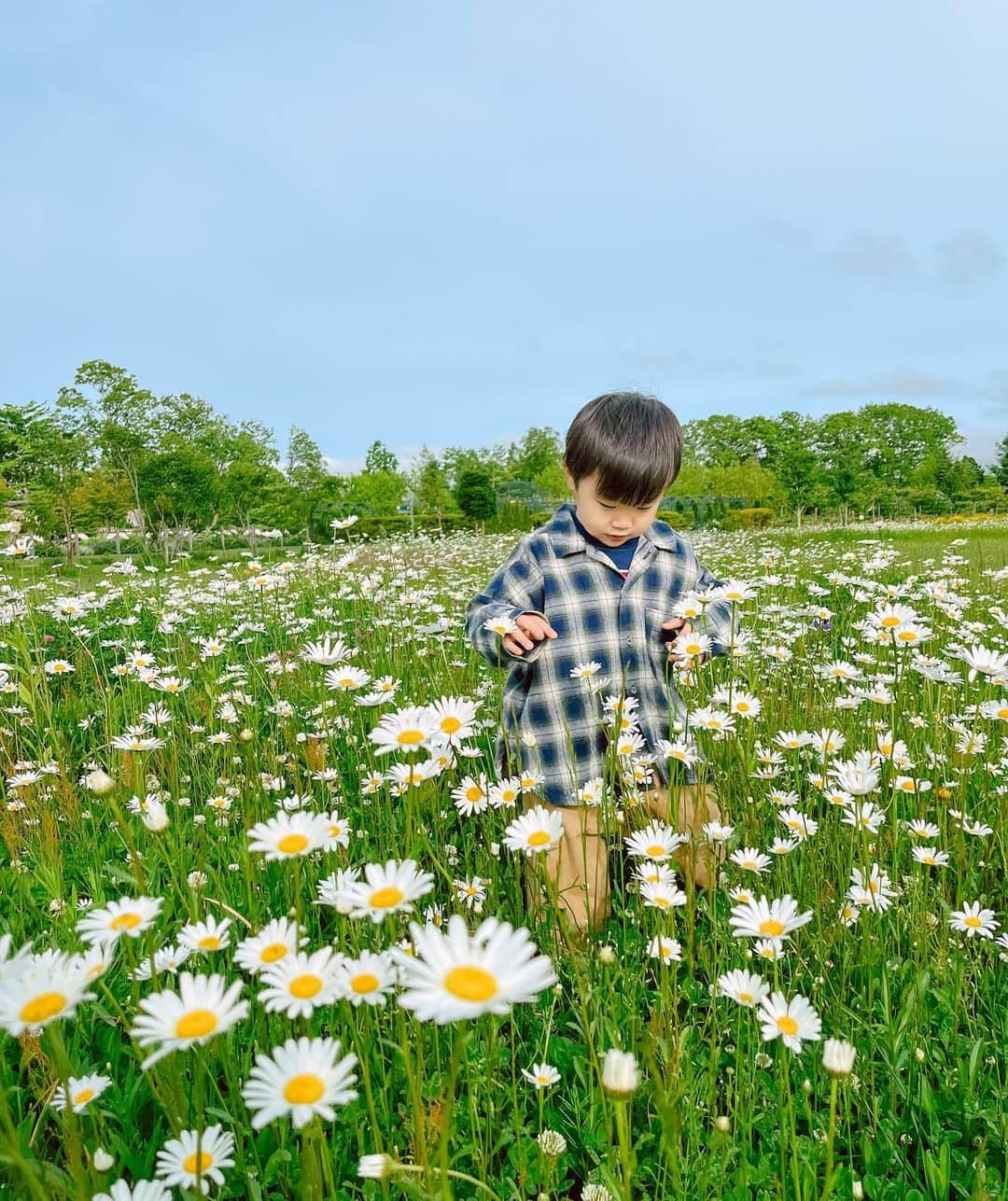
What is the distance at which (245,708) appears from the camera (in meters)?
3.20

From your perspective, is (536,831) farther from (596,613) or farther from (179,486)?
(179,486)

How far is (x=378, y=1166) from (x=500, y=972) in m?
0.28

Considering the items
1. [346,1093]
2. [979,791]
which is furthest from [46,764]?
[979,791]

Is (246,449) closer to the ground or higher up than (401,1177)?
higher up

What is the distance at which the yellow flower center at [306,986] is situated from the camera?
801 millimetres

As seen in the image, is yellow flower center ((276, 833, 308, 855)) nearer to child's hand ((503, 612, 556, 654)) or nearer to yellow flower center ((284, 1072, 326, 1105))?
yellow flower center ((284, 1072, 326, 1105))

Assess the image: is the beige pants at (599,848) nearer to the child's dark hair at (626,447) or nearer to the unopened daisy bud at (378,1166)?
the child's dark hair at (626,447)

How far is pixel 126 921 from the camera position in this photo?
3.02 ft

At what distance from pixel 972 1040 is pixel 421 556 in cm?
583

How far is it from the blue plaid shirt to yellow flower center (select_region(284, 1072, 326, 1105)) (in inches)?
61.7

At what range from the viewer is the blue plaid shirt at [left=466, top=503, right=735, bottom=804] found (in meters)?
2.35

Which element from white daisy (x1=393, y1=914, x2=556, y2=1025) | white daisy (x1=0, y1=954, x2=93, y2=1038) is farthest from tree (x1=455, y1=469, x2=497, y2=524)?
white daisy (x1=393, y1=914, x2=556, y2=1025)

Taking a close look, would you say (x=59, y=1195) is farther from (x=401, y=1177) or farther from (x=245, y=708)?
(x=245, y=708)

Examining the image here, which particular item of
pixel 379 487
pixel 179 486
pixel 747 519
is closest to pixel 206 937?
pixel 747 519
